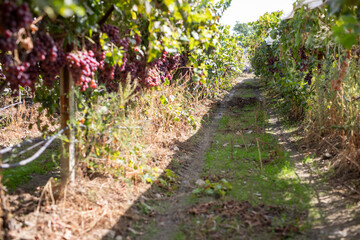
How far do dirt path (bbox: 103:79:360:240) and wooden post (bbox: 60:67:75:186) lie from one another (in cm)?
78

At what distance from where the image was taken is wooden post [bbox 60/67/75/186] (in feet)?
10.6

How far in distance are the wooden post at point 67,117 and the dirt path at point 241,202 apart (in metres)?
0.78

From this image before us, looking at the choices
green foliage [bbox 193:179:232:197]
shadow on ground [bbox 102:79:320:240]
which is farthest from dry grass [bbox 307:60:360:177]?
green foliage [bbox 193:179:232:197]

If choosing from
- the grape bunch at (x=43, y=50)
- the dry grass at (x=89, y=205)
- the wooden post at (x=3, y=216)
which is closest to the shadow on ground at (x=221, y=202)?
the dry grass at (x=89, y=205)

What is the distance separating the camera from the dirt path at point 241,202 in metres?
3.08

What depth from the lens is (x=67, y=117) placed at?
10.9 feet

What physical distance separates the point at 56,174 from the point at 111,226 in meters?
1.54

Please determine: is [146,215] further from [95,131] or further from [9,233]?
[9,233]

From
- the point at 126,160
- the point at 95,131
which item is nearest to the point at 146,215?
the point at 126,160

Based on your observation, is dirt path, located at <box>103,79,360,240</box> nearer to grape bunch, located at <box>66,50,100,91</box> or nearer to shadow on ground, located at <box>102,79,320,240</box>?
shadow on ground, located at <box>102,79,320,240</box>

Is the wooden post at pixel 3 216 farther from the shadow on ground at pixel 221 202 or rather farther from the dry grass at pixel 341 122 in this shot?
the dry grass at pixel 341 122

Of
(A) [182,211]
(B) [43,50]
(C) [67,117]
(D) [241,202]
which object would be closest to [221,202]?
(D) [241,202]

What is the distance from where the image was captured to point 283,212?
3410 mm

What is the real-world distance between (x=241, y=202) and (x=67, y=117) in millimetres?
2251
